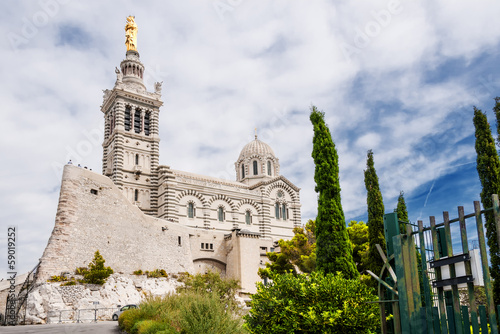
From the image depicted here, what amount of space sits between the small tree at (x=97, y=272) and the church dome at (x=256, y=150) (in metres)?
28.8

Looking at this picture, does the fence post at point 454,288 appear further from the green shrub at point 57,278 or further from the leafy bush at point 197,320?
the green shrub at point 57,278

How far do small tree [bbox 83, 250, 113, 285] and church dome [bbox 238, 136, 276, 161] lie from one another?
94.6 feet

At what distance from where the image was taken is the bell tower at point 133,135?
1603 inches

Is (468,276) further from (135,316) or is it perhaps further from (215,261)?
(215,261)

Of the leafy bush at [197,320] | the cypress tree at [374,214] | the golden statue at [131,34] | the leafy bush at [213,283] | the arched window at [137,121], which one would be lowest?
the leafy bush at [197,320]

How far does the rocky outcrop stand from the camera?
22.2 metres

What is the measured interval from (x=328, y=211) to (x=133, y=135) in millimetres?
31864

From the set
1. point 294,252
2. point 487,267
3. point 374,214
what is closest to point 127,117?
point 294,252

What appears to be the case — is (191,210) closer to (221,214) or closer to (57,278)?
(221,214)

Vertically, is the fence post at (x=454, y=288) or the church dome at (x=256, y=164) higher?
the church dome at (x=256, y=164)

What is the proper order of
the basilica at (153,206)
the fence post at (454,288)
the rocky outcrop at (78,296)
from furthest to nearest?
1. the basilica at (153,206)
2. the rocky outcrop at (78,296)
3. the fence post at (454,288)

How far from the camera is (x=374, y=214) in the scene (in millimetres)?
19188

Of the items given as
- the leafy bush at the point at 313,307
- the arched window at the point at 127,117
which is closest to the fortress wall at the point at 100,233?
the arched window at the point at 127,117

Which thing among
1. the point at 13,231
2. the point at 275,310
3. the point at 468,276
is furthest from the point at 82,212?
the point at 468,276
